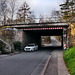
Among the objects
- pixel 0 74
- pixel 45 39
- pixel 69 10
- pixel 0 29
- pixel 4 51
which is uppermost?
pixel 69 10

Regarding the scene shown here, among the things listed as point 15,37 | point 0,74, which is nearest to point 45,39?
point 15,37

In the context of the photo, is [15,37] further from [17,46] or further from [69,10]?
[69,10]

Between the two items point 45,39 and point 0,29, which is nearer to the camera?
point 0,29

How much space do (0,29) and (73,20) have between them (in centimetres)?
1384

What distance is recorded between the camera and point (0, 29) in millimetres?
23672

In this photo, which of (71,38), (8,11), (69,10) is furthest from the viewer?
(8,11)

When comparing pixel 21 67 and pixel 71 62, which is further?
pixel 21 67

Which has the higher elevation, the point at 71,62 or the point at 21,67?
the point at 71,62

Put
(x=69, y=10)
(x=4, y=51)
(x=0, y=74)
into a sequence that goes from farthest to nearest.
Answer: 1. (x=69, y=10)
2. (x=4, y=51)
3. (x=0, y=74)

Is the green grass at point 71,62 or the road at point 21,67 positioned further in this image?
the road at point 21,67

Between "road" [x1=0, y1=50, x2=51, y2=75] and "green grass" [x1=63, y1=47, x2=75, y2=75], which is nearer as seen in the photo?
"green grass" [x1=63, y1=47, x2=75, y2=75]

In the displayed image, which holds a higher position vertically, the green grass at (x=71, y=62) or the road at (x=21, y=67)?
the green grass at (x=71, y=62)

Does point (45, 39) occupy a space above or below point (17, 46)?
below

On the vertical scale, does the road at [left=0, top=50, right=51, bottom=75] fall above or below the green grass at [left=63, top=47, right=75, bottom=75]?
below
